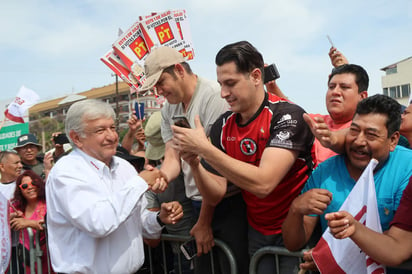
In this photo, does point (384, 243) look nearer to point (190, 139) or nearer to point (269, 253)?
point (269, 253)

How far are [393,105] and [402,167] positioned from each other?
13.0 inches

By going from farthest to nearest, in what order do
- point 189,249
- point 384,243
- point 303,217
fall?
point 189,249, point 303,217, point 384,243

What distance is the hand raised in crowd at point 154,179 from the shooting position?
3004 millimetres

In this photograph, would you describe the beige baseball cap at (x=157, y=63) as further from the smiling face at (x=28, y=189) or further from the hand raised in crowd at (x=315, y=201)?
the smiling face at (x=28, y=189)

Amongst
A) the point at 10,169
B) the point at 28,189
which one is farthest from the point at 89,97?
the point at 28,189

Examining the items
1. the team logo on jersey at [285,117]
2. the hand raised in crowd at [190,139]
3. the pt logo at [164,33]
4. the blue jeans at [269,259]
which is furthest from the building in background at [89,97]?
the team logo on jersey at [285,117]

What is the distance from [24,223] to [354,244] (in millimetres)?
3277

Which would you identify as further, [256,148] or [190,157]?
[256,148]

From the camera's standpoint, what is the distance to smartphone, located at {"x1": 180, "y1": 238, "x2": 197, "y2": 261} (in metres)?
3.23

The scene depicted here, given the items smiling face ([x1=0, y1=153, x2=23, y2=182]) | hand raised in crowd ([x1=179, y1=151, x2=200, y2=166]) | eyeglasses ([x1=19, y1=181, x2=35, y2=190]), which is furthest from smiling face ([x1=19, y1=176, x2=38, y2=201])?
hand raised in crowd ([x1=179, y1=151, x2=200, y2=166])

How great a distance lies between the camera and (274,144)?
8.32 ft

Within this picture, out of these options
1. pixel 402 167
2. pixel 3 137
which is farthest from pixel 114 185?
pixel 3 137

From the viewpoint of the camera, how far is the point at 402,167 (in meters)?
2.17

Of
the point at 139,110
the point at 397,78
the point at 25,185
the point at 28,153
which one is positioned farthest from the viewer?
the point at 397,78
